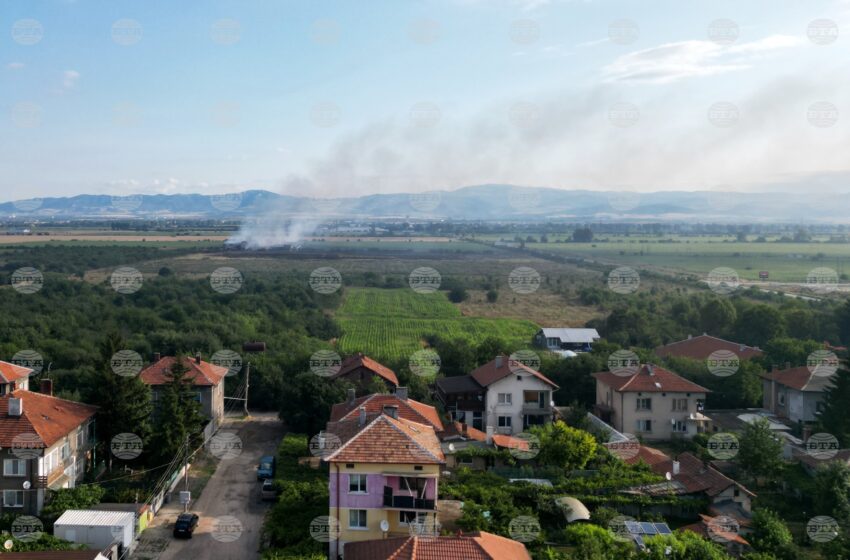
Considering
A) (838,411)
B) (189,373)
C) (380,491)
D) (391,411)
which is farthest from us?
(189,373)

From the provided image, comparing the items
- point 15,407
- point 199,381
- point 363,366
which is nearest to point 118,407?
point 15,407

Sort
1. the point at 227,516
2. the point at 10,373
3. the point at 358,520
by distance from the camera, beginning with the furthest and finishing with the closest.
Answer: the point at 10,373 → the point at 227,516 → the point at 358,520

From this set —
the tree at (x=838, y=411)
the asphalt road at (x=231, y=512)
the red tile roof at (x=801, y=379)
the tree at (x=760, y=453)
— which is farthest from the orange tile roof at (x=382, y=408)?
the red tile roof at (x=801, y=379)

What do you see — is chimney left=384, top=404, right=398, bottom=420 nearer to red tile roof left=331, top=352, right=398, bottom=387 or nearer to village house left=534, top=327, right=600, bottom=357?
red tile roof left=331, top=352, right=398, bottom=387

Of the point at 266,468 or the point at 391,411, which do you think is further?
the point at 266,468

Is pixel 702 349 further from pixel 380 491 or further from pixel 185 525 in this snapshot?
pixel 185 525

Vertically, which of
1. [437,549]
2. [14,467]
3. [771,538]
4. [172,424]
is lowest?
[771,538]
